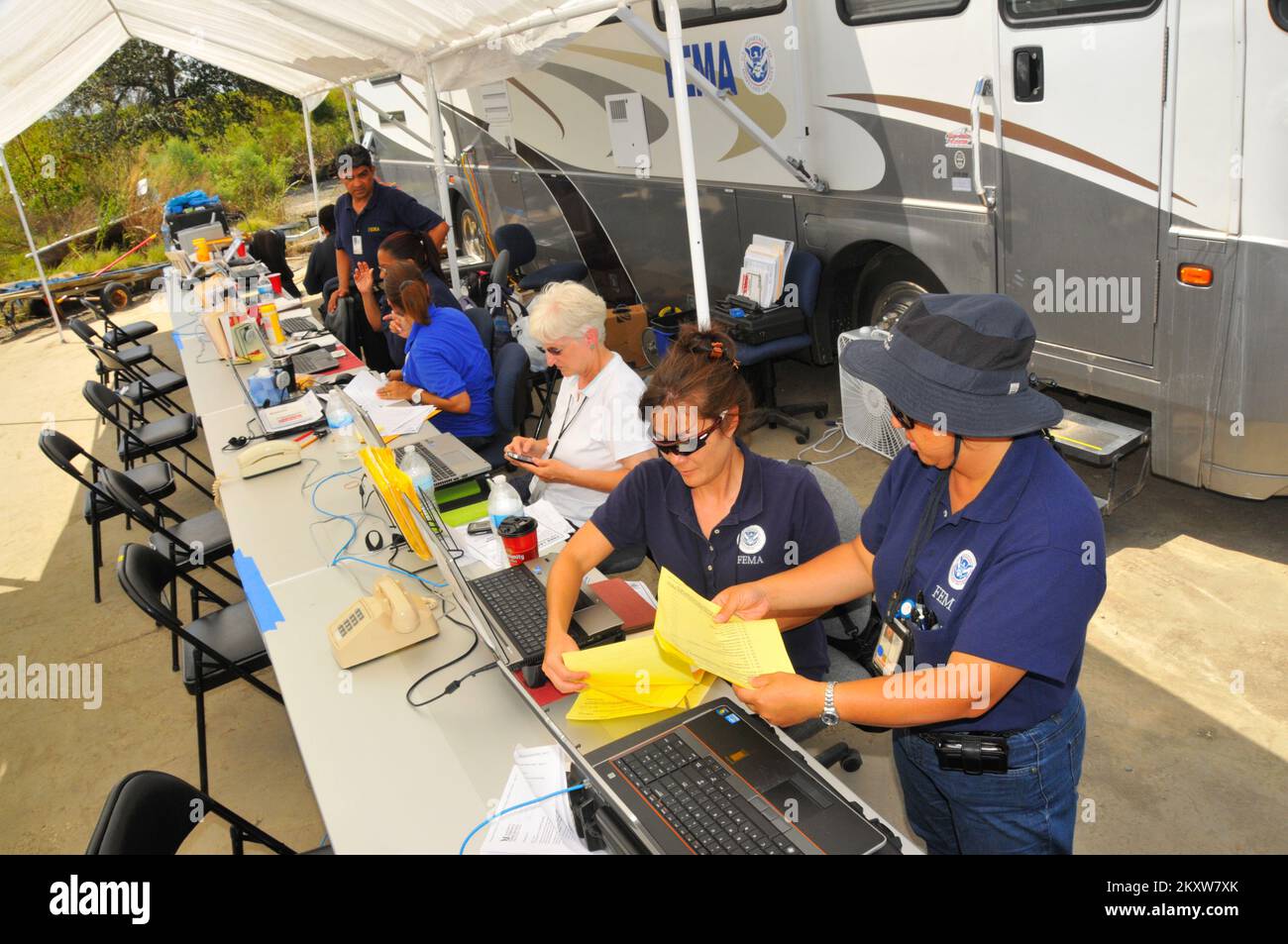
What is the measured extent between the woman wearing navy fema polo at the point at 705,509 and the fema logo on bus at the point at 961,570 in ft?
1.63

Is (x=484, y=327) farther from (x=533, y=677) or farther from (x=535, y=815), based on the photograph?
(x=535, y=815)

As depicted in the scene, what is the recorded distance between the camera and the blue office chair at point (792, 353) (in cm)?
541

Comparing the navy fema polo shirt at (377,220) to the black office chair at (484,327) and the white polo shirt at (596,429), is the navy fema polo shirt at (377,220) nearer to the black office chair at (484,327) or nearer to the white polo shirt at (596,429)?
the black office chair at (484,327)

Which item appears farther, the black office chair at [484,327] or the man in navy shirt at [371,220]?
the man in navy shirt at [371,220]

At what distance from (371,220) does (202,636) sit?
3.93 metres

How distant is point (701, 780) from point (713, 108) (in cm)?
475

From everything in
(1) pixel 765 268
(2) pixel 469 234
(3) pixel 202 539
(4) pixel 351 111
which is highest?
(4) pixel 351 111

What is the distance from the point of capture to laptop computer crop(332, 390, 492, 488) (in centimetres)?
337

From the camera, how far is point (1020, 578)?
5.29ft

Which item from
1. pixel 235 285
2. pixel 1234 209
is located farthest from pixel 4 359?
pixel 1234 209

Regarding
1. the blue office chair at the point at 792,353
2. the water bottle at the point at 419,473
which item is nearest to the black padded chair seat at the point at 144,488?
the water bottle at the point at 419,473

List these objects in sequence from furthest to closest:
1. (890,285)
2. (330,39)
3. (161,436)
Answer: (330,39) → (161,436) → (890,285)

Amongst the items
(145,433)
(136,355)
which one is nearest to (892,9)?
(145,433)

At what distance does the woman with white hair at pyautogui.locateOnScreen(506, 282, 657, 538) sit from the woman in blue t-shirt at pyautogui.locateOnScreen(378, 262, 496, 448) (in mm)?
1069
